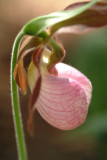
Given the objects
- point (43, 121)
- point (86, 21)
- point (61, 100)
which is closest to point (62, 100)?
point (61, 100)

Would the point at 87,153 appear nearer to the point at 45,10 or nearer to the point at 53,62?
the point at 45,10

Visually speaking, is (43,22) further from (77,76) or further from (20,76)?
(77,76)

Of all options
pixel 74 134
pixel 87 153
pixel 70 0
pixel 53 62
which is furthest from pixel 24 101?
pixel 53 62

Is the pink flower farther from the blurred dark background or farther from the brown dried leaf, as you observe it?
the blurred dark background

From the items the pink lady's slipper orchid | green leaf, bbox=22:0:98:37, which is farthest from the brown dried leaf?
green leaf, bbox=22:0:98:37

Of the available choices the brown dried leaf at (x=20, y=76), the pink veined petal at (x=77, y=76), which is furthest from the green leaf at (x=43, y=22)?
the pink veined petal at (x=77, y=76)

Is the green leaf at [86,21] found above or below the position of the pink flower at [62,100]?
above

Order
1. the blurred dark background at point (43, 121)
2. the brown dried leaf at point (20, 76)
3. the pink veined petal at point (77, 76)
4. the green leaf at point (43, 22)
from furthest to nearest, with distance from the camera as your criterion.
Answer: the blurred dark background at point (43, 121) → the pink veined petal at point (77, 76) → the brown dried leaf at point (20, 76) → the green leaf at point (43, 22)

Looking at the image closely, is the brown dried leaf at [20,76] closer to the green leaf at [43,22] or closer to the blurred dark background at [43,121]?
the green leaf at [43,22]

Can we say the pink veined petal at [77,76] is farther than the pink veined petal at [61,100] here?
Yes
